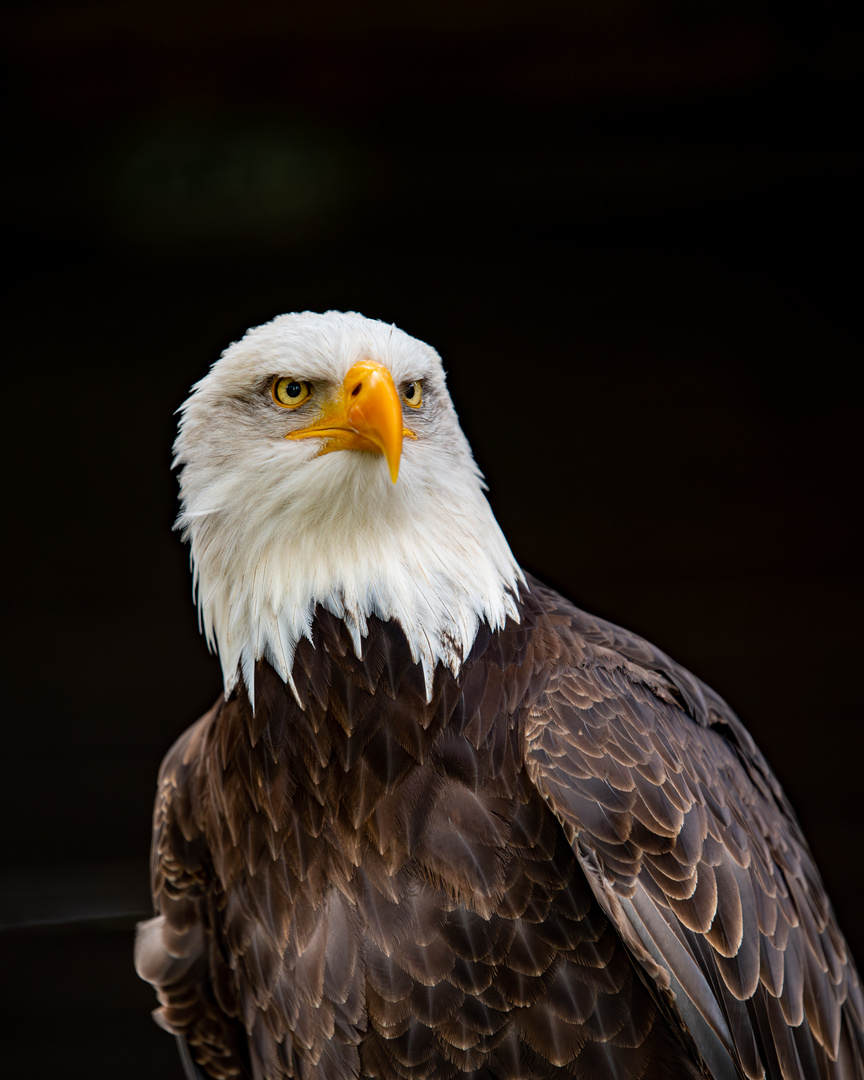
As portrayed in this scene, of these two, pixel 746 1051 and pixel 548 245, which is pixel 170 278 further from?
pixel 746 1051

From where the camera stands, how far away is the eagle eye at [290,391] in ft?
4.54

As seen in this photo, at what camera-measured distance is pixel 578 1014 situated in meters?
1.38

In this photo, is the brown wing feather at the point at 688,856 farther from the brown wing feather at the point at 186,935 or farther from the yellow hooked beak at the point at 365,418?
the brown wing feather at the point at 186,935

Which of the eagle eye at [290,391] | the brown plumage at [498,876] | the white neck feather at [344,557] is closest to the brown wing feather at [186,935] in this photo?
the brown plumage at [498,876]

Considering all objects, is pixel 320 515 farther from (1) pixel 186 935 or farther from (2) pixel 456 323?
(2) pixel 456 323

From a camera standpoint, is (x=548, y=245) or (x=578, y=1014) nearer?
(x=578, y=1014)

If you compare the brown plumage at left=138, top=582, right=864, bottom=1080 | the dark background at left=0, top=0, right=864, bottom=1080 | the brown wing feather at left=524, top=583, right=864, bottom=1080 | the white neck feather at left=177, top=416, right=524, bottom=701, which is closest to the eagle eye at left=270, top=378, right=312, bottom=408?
the white neck feather at left=177, top=416, right=524, bottom=701

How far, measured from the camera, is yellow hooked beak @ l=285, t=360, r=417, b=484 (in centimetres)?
125

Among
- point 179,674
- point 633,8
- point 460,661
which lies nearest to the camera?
point 460,661

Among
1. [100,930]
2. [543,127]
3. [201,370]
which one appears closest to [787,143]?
[543,127]

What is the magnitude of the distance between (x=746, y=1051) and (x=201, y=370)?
7.49 ft

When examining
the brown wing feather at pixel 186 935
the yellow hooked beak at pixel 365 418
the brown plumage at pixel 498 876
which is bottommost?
the brown wing feather at pixel 186 935

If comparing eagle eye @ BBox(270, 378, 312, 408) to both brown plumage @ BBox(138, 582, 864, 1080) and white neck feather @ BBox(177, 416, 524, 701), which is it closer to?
white neck feather @ BBox(177, 416, 524, 701)

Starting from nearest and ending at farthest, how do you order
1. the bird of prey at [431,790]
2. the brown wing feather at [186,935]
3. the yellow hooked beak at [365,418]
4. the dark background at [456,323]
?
the yellow hooked beak at [365,418] → the bird of prey at [431,790] → the brown wing feather at [186,935] → the dark background at [456,323]
